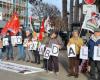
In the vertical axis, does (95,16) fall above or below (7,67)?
above

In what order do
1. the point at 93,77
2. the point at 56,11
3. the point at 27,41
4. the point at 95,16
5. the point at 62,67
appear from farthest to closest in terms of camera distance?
the point at 56,11 → the point at 27,41 → the point at 62,67 → the point at 95,16 → the point at 93,77

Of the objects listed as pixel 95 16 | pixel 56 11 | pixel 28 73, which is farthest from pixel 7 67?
pixel 56 11

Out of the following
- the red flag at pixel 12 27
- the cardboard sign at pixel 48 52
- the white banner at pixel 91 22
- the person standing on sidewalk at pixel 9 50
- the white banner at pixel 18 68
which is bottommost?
the white banner at pixel 18 68

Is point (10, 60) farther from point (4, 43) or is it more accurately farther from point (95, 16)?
point (95, 16)

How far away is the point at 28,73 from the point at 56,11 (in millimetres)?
65683

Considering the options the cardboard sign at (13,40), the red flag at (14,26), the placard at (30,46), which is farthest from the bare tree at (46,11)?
the placard at (30,46)

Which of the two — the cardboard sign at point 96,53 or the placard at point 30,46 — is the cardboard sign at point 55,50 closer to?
the cardboard sign at point 96,53

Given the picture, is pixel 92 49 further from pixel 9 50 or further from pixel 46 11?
pixel 46 11

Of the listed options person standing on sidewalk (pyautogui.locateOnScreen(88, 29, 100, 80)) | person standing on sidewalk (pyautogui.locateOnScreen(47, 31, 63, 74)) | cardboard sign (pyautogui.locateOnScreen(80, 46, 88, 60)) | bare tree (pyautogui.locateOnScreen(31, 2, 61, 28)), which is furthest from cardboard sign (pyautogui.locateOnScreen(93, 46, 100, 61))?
bare tree (pyautogui.locateOnScreen(31, 2, 61, 28))

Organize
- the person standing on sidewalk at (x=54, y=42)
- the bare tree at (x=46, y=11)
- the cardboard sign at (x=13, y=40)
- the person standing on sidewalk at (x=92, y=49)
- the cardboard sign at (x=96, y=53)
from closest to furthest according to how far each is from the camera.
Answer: the cardboard sign at (x=96, y=53) < the person standing on sidewalk at (x=92, y=49) < the person standing on sidewalk at (x=54, y=42) < the cardboard sign at (x=13, y=40) < the bare tree at (x=46, y=11)

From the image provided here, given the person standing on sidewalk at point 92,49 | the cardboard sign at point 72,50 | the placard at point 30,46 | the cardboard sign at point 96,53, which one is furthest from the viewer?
the placard at point 30,46

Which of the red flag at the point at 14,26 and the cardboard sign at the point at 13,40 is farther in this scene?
the red flag at the point at 14,26

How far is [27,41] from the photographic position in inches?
759

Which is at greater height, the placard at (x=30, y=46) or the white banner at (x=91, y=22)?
the white banner at (x=91, y=22)
